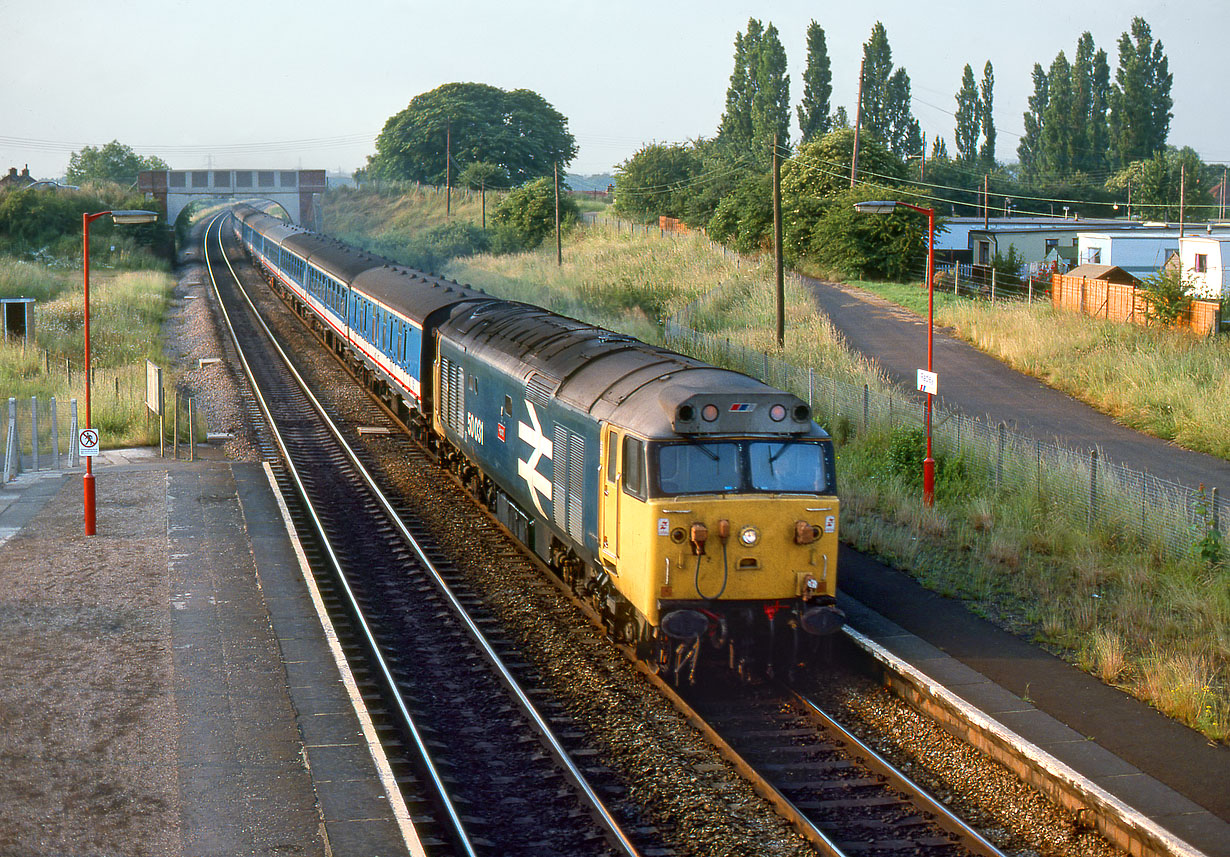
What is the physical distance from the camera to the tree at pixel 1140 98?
250ft

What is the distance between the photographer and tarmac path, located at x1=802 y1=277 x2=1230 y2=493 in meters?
21.9

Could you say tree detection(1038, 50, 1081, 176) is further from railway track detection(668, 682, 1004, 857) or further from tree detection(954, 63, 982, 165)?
railway track detection(668, 682, 1004, 857)

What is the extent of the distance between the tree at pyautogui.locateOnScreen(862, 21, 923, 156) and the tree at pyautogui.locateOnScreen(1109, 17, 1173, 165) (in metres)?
13.6

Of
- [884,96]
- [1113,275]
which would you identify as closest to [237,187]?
[884,96]

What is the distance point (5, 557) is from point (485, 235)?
6133 cm

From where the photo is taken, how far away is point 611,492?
1140cm

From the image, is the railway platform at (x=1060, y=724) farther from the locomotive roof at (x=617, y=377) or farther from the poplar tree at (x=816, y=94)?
the poplar tree at (x=816, y=94)

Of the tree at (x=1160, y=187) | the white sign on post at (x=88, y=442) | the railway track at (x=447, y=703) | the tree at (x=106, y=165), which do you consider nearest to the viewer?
the railway track at (x=447, y=703)

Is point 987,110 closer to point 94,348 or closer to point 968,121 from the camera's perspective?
point 968,121

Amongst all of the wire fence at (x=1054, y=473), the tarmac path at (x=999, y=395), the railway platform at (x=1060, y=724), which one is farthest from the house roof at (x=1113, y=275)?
the railway platform at (x=1060, y=724)

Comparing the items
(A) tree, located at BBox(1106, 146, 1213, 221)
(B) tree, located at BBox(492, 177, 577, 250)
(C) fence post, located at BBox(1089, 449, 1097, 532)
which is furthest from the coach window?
(A) tree, located at BBox(1106, 146, 1213, 221)

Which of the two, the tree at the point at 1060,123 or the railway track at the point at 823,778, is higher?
the tree at the point at 1060,123

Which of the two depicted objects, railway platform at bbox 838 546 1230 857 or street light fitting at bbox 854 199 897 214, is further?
street light fitting at bbox 854 199 897 214

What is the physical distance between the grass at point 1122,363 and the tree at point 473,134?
68.2 m
